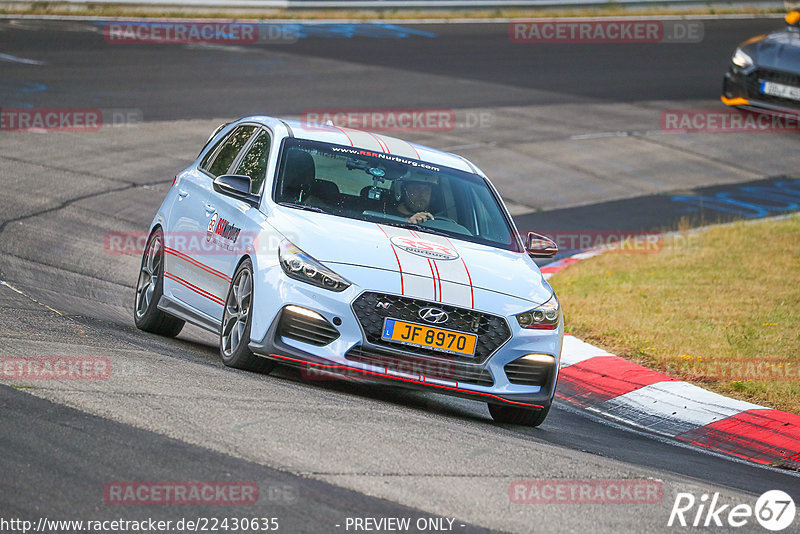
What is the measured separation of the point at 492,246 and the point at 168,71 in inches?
583

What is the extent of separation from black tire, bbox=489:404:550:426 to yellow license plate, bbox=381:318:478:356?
2.31 feet

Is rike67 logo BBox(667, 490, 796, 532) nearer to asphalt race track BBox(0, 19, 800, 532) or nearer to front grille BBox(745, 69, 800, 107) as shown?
asphalt race track BBox(0, 19, 800, 532)

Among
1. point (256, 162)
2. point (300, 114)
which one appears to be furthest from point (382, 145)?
point (300, 114)

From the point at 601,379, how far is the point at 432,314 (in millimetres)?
2942

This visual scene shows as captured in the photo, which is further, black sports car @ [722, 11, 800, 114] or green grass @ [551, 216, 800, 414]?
black sports car @ [722, 11, 800, 114]

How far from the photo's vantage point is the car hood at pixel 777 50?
20.7m

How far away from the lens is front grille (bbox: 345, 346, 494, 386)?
7234 millimetres

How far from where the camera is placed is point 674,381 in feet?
31.6

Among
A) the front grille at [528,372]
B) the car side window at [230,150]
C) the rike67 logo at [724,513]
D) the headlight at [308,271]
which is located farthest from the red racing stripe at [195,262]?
the rike67 logo at [724,513]

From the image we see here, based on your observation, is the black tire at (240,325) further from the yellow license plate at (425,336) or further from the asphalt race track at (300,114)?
the yellow license plate at (425,336)

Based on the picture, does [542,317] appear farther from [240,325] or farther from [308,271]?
[240,325]

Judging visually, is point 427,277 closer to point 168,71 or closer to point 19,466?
point 19,466

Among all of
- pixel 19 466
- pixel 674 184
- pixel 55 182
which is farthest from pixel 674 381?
pixel 674 184

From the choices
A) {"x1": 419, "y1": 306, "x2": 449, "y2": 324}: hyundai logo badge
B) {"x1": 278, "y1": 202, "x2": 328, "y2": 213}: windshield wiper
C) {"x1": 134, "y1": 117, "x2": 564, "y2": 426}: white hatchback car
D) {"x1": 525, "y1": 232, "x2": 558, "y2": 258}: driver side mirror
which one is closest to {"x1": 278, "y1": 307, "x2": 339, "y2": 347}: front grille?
{"x1": 134, "y1": 117, "x2": 564, "y2": 426}: white hatchback car
